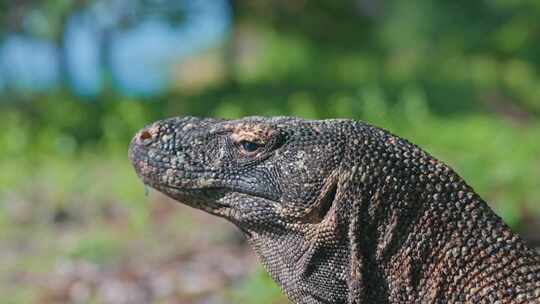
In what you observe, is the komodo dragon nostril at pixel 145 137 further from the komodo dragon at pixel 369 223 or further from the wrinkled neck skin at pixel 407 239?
the wrinkled neck skin at pixel 407 239

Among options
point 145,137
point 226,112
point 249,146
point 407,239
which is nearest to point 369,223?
point 407,239

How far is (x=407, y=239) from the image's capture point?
3.11 metres

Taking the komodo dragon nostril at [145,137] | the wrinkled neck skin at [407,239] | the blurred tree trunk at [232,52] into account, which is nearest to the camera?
the wrinkled neck skin at [407,239]

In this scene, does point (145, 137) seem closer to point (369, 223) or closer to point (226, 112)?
point (369, 223)

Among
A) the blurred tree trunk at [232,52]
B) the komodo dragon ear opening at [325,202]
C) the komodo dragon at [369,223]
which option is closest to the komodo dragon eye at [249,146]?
the komodo dragon at [369,223]

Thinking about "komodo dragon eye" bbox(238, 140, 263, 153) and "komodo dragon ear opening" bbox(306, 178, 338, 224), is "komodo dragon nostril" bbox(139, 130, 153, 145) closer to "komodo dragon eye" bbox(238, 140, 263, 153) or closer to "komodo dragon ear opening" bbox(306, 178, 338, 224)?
"komodo dragon eye" bbox(238, 140, 263, 153)

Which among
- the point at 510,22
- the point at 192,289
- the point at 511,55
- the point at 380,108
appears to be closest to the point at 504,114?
the point at 511,55

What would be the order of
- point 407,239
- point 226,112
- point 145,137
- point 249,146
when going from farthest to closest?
point 226,112 → point 145,137 → point 249,146 → point 407,239

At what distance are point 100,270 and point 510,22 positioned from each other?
58.3 ft

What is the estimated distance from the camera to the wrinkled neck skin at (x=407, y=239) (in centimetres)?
311

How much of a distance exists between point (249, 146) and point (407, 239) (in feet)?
1.95

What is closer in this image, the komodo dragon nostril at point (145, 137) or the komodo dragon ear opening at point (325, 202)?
the komodo dragon ear opening at point (325, 202)

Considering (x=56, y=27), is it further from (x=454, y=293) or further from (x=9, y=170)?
(x=454, y=293)

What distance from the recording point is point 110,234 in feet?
27.3
